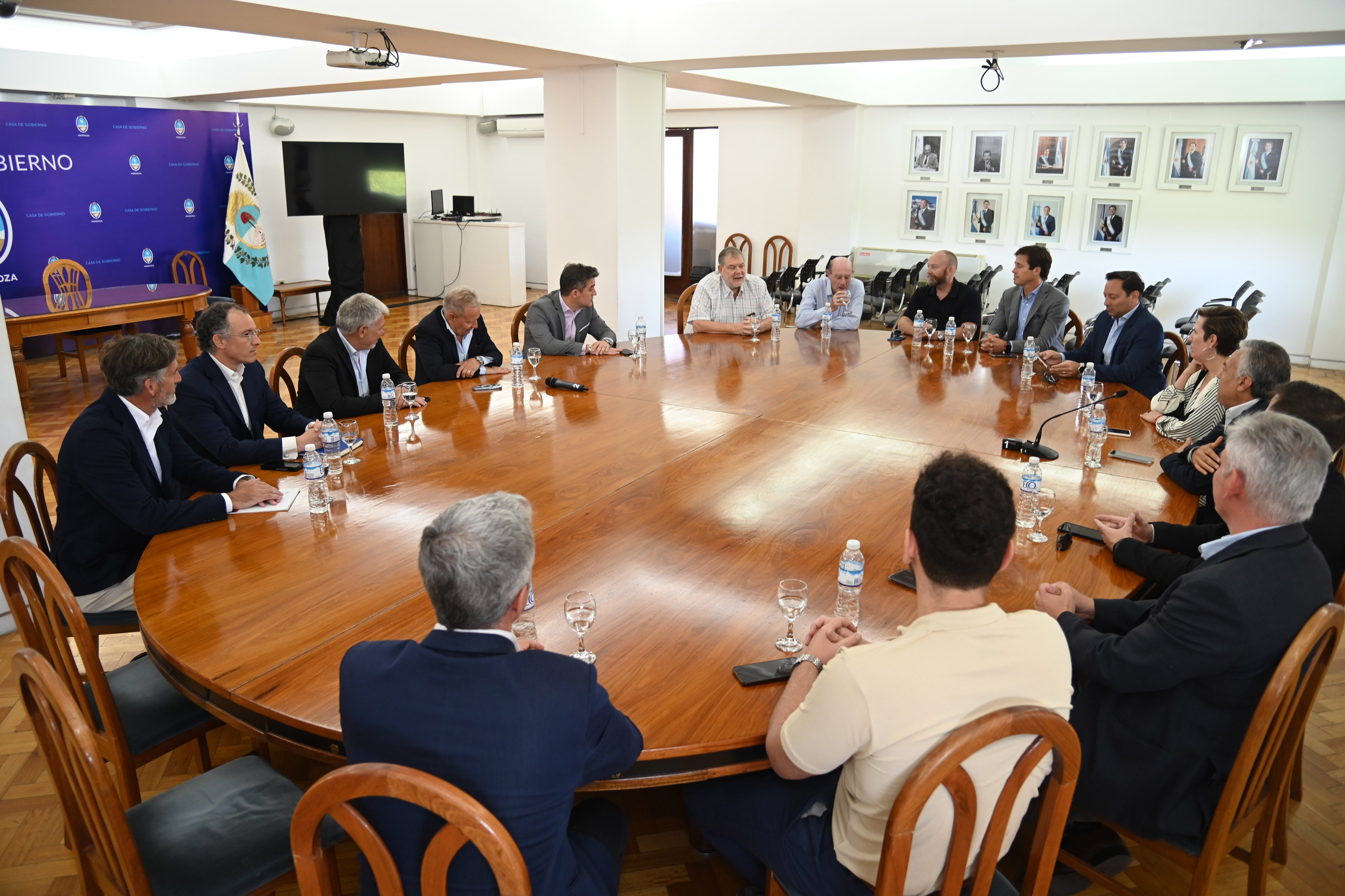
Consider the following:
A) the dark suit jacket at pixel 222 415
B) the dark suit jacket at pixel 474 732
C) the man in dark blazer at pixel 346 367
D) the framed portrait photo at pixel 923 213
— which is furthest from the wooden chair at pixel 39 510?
the framed portrait photo at pixel 923 213

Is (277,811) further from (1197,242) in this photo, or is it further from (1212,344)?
(1197,242)

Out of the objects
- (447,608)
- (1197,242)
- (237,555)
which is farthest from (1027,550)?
(1197,242)

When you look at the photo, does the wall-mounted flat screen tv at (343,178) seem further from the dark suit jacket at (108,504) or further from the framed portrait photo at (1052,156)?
the dark suit jacket at (108,504)

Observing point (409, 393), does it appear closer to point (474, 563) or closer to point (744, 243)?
point (474, 563)

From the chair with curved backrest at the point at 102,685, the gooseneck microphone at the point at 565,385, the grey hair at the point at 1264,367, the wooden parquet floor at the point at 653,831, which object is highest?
the grey hair at the point at 1264,367

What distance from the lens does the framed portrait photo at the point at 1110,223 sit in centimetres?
1001

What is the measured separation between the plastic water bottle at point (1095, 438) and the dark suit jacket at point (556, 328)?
2.87 metres

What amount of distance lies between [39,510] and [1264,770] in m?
3.61

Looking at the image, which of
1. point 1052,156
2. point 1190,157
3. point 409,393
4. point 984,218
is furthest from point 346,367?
point 1190,157

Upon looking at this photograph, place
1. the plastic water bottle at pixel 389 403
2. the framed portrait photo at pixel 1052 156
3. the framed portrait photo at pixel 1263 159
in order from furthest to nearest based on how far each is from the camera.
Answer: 1. the framed portrait photo at pixel 1052 156
2. the framed portrait photo at pixel 1263 159
3. the plastic water bottle at pixel 389 403

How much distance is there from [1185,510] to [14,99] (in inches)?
427

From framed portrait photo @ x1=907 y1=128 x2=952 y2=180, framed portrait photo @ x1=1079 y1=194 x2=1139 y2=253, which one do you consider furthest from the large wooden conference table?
framed portrait photo @ x1=907 y1=128 x2=952 y2=180

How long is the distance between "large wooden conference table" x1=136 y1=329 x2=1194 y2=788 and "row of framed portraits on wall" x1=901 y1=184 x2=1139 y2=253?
650 cm

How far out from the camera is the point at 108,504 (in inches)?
104
